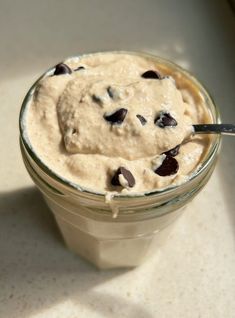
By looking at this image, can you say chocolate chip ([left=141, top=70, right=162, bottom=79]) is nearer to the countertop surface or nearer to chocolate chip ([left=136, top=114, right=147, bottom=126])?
chocolate chip ([left=136, top=114, right=147, bottom=126])

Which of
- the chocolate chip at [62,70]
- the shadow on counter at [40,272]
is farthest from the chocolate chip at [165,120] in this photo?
the shadow on counter at [40,272]

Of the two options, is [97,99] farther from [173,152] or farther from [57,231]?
[57,231]

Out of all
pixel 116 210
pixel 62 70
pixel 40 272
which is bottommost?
pixel 40 272

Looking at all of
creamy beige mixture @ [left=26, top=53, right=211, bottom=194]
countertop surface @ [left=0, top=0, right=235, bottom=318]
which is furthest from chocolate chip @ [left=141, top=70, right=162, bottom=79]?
countertop surface @ [left=0, top=0, right=235, bottom=318]

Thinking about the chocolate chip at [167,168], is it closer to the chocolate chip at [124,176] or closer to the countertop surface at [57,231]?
the chocolate chip at [124,176]

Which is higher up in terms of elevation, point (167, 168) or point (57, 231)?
point (167, 168)

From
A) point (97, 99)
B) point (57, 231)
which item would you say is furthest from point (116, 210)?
point (57, 231)
